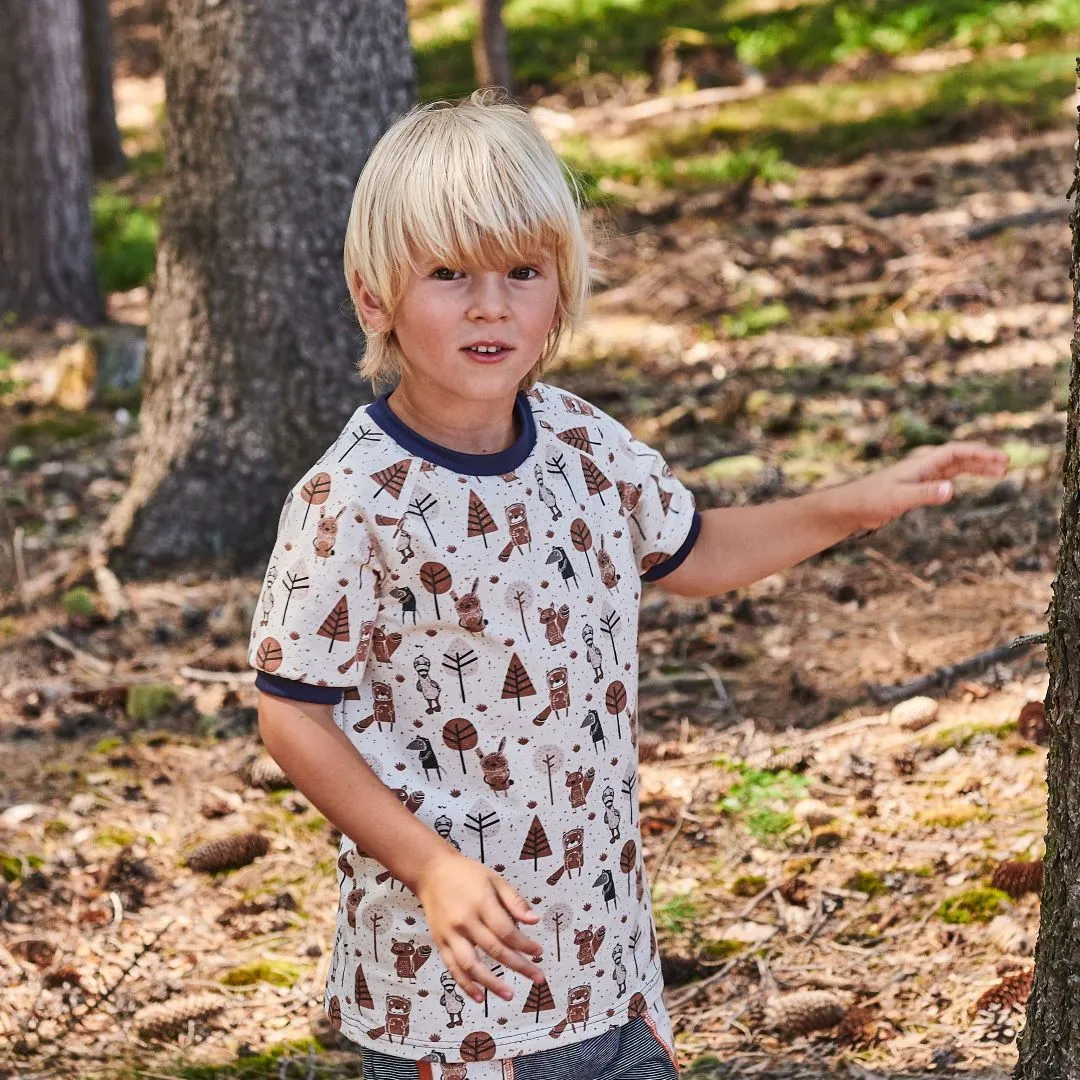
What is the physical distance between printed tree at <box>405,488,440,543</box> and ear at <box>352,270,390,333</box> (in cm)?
27

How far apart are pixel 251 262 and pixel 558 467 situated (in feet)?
9.82

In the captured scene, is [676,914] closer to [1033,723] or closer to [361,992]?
[1033,723]

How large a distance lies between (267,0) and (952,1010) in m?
3.65

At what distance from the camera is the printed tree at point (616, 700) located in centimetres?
217

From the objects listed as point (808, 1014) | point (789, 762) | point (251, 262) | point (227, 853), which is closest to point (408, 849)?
point (808, 1014)

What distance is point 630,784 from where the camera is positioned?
2238mm

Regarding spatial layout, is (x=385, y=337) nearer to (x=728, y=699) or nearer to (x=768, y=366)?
(x=728, y=699)

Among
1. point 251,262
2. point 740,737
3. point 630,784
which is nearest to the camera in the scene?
point 630,784

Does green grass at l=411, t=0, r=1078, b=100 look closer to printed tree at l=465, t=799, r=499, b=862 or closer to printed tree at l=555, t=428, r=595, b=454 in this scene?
printed tree at l=555, t=428, r=595, b=454

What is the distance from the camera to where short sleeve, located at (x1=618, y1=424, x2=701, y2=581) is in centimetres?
233

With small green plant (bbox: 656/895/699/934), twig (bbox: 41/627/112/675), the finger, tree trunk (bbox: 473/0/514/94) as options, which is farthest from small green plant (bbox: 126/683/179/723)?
tree trunk (bbox: 473/0/514/94)

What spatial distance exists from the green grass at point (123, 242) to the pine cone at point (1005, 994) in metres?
8.92

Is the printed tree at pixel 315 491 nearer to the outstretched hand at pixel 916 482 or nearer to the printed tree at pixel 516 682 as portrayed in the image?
the printed tree at pixel 516 682

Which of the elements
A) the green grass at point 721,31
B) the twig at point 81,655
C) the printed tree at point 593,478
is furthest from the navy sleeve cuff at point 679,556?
the green grass at point 721,31
